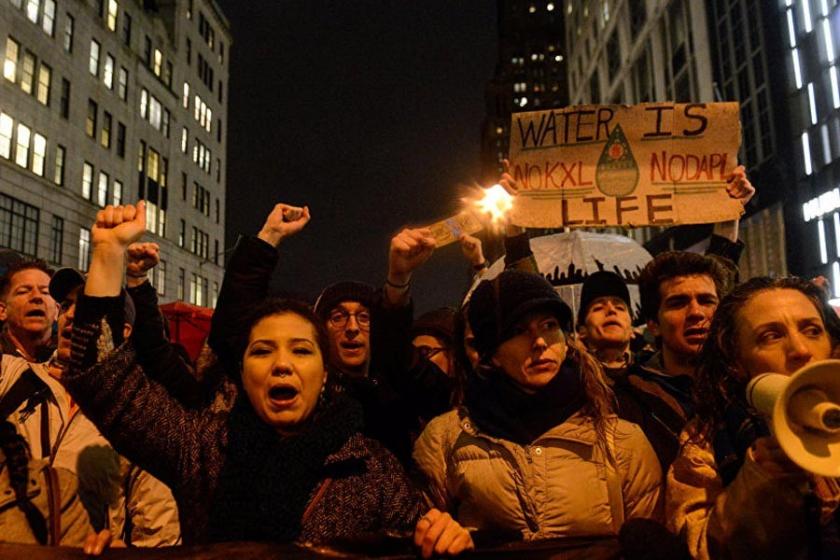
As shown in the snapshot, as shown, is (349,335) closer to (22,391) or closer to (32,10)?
(22,391)

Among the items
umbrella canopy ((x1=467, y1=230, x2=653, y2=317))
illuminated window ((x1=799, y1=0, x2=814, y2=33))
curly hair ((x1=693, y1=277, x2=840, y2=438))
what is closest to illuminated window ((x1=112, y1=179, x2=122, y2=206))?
illuminated window ((x1=799, y1=0, x2=814, y2=33))

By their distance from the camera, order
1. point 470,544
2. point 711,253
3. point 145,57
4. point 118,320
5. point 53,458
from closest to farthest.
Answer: point 470,544 → point 118,320 → point 53,458 → point 711,253 → point 145,57

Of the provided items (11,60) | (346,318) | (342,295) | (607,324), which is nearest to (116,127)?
(11,60)

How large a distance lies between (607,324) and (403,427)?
56.8 inches

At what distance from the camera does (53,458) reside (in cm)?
293

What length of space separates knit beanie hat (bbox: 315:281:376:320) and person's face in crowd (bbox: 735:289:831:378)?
75.2 inches

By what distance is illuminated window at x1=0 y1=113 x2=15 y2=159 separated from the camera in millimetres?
26969

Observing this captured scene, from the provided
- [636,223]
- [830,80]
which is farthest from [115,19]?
[636,223]

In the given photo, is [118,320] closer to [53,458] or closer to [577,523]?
[53,458]

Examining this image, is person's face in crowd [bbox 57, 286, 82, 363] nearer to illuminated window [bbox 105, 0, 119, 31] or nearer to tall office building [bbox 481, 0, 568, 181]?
illuminated window [bbox 105, 0, 119, 31]

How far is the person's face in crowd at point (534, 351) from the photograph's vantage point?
8.34ft

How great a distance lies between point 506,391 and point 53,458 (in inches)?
80.7

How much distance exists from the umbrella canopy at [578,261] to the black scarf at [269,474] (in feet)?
12.7

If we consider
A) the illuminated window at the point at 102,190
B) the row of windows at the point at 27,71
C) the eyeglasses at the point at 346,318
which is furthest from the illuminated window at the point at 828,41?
the illuminated window at the point at 102,190
